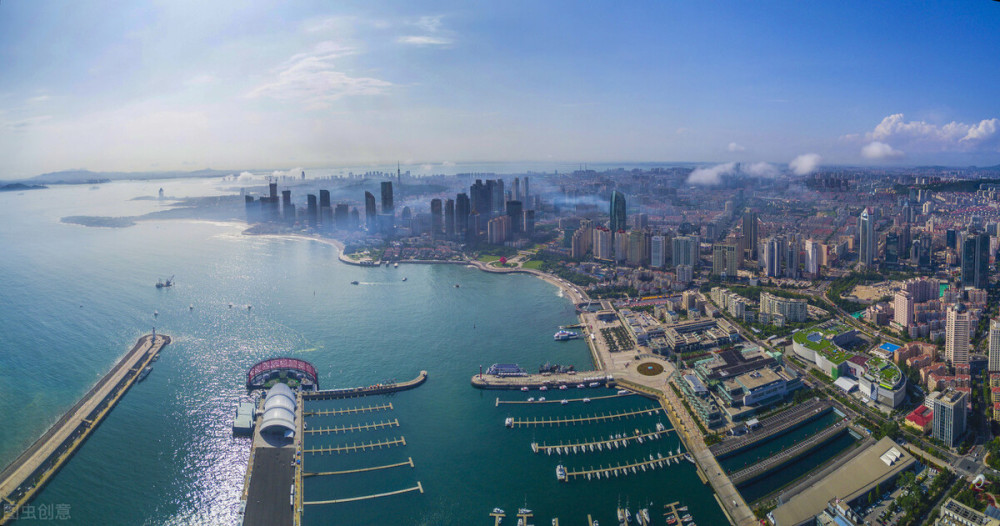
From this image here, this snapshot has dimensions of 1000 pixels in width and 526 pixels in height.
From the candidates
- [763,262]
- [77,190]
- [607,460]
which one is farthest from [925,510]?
[77,190]

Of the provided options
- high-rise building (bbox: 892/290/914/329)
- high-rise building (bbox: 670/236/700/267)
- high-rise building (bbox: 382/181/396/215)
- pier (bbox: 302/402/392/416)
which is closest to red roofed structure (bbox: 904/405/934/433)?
high-rise building (bbox: 892/290/914/329)

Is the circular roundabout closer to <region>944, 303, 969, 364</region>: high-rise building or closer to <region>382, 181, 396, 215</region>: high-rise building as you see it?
<region>944, 303, 969, 364</region>: high-rise building

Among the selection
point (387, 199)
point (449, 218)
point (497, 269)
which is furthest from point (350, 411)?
point (387, 199)

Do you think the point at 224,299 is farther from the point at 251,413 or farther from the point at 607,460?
the point at 607,460

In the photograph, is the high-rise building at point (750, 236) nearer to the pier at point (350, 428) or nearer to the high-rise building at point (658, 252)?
the high-rise building at point (658, 252)

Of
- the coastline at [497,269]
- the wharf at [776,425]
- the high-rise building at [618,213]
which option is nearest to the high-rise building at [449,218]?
the coastline at [497,269]

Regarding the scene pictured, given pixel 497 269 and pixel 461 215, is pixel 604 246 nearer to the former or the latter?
pixel 497 269
